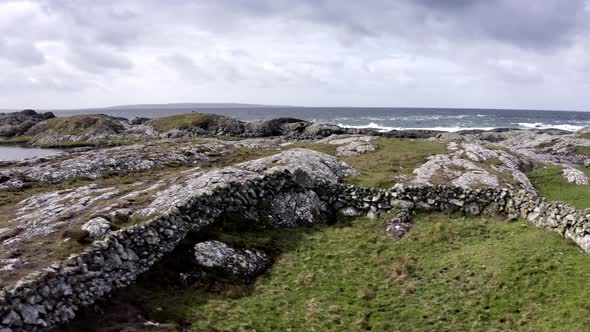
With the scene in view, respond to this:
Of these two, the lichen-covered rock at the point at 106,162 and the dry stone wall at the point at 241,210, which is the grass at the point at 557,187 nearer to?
the dry stone wall at the point at 241,210

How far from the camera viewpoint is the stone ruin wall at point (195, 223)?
15594 mm

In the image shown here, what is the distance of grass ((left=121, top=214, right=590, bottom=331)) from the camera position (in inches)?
693

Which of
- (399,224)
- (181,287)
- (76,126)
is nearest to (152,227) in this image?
(181,287)

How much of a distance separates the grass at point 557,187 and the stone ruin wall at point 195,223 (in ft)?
33.5

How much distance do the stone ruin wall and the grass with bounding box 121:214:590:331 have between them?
4.60ft

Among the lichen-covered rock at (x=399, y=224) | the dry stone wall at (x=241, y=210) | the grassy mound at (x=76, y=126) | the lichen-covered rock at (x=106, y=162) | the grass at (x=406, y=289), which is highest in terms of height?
the grassy mound at (x=76, y=126)

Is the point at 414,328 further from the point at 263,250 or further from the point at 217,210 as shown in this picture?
the point at 217,210

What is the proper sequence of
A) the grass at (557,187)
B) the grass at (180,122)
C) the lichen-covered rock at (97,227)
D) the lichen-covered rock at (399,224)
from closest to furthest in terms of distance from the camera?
the lichen-covered rock at (97,227) < the lichen-covered rock at (399,224) < the grass at (557,187) < the grass at (180,122)

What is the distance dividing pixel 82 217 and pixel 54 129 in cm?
11906

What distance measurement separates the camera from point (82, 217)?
918 inches

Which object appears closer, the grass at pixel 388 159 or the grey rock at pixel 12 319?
the grey rock at pixel 12 319

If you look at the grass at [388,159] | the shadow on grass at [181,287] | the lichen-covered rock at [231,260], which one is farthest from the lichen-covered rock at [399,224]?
the lichen-covered rock at [231,260]

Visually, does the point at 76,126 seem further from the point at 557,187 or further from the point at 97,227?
the point at 557,187

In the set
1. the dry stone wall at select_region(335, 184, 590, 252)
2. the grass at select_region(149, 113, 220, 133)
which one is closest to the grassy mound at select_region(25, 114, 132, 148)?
the grass at select_region(149, 113, 220, 133)
